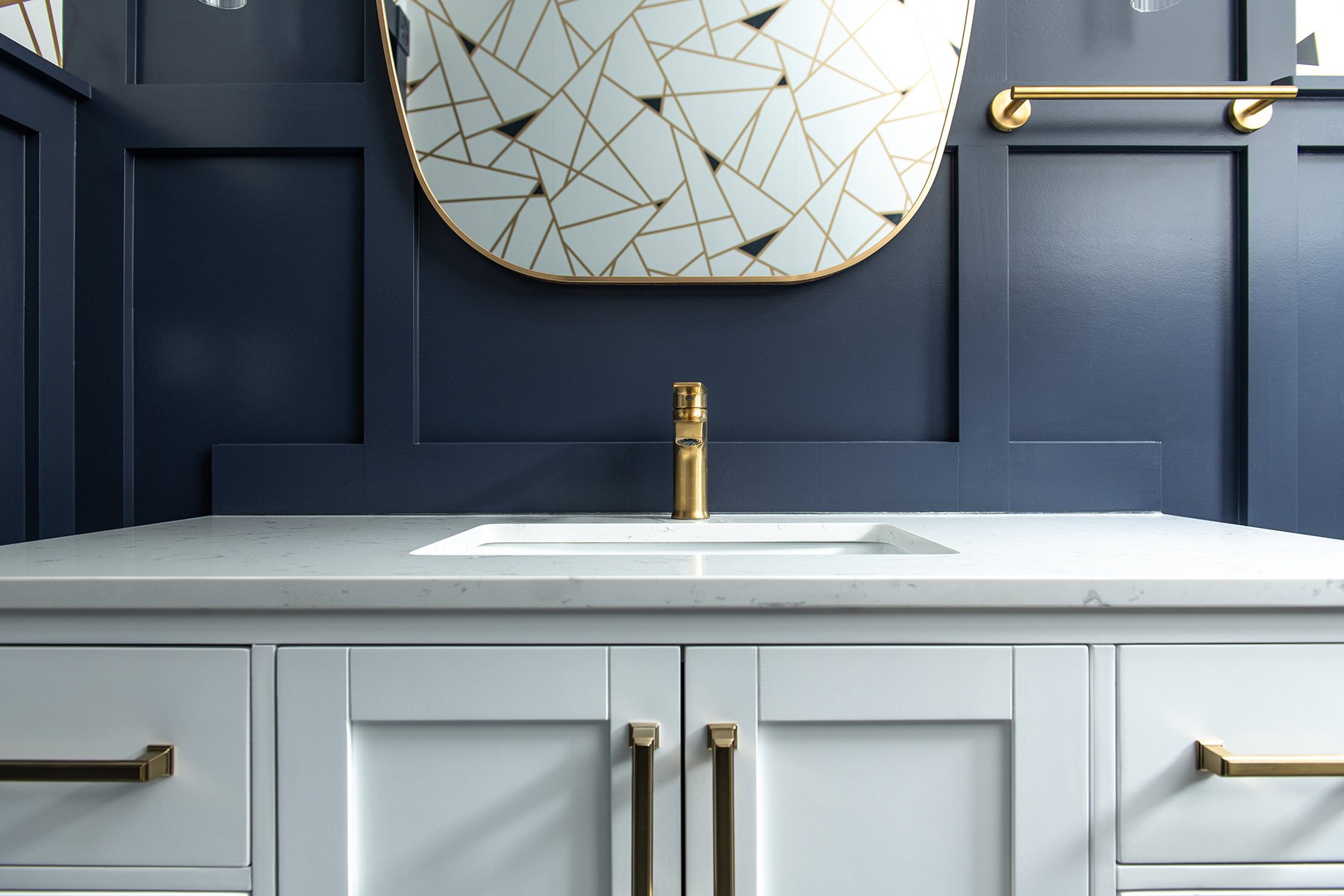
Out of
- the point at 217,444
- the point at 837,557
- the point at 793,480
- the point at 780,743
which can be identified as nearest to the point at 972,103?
the point at 793,480

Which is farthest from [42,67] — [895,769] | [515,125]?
[895,769]

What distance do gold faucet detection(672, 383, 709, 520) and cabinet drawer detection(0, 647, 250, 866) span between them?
56cm

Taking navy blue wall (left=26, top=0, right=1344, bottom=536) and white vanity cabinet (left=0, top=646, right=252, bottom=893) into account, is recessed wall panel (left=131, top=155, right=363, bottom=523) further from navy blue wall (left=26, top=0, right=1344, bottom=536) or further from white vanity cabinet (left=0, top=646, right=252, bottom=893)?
white vanity cabinet (left=0, top=646, right=252, bottom=893)

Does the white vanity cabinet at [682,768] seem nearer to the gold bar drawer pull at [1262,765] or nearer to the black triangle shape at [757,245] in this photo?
the gold bar drawer pull at [1262,765]

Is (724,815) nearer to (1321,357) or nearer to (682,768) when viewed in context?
(682,768)

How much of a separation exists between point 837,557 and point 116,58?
1.25 metres

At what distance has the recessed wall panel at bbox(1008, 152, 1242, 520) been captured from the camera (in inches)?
43.6

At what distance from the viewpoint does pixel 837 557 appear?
63 cm

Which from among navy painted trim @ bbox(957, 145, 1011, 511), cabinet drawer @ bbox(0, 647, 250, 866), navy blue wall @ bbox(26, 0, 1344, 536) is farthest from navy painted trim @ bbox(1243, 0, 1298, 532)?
cabinet drawer @ bbox(0, 647, 250, 866)

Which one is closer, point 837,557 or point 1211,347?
point 837,557

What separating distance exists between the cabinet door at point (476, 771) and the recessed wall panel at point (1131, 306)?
82 cm

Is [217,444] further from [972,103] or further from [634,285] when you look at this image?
[972,103]

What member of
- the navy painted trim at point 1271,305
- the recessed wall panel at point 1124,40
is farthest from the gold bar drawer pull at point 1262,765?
the recessed wall panel at point 1124,40

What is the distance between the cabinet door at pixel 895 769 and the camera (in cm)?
55
